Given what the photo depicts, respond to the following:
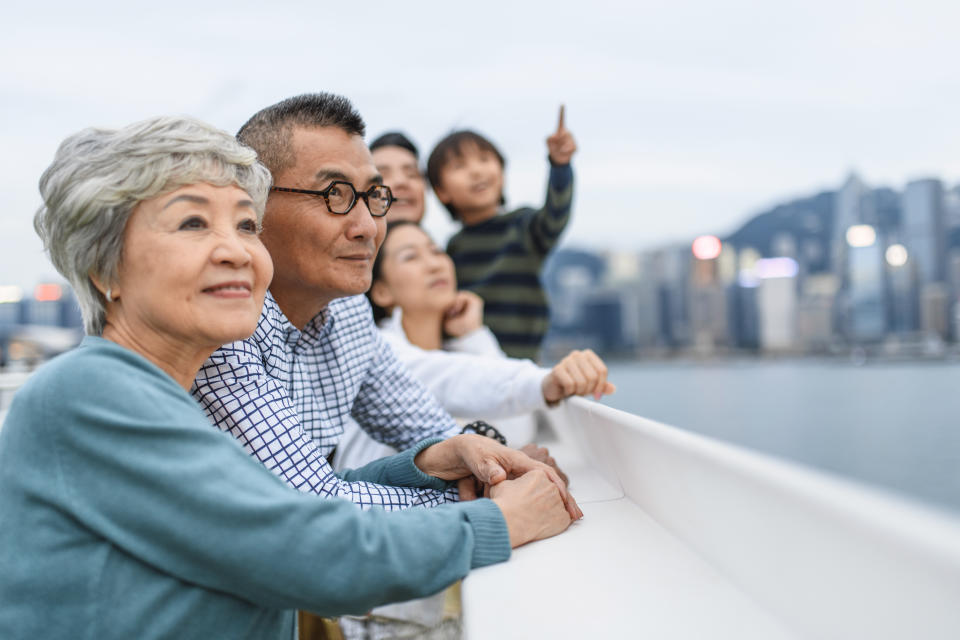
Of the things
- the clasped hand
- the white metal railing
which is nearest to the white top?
the clasped hand

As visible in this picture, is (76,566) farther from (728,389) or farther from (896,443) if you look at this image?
(728,389)

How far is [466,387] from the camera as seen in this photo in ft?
7.20

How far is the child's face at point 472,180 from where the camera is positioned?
319cm

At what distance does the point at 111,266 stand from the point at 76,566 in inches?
14.0

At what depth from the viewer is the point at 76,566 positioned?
83 centimetres

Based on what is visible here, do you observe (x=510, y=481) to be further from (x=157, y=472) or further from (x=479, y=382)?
(x=479, y=382)

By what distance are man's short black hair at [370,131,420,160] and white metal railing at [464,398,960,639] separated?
1906mm

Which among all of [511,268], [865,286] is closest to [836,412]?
[865,286]

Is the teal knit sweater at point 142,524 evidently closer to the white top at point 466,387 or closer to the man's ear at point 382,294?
the white top at point 466,387

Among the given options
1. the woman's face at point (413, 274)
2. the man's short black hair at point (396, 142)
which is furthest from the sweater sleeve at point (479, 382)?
the man's short black hair at point (396, 142)

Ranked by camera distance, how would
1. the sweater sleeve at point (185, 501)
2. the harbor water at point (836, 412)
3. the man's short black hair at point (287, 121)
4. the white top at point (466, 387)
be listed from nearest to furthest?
the sweater sleeve at point (185, 501), the man's short black hair at point (287, 121), the white top at point (466, 387), the harbor water at point (836, 412)

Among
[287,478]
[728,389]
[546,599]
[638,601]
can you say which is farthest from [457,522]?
[728,389]

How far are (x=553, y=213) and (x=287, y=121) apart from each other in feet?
6.28

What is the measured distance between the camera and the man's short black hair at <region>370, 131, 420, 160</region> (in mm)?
3016
